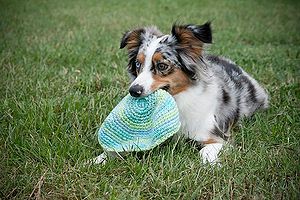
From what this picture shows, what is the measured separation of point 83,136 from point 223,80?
4.93 feet

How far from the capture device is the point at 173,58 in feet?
12.5

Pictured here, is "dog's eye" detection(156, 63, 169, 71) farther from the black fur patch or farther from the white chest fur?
the black fur patch

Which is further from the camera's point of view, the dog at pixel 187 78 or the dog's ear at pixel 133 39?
the dog's ear at pixel 133 39

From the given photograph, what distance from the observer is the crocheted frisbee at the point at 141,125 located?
3525 millimetres

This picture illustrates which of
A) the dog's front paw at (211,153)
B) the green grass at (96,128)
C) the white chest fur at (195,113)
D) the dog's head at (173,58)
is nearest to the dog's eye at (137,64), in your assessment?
the dog's head at (173,58)

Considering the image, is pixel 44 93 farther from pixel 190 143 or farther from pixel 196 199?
pixel 196 199

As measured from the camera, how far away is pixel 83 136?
12.9ft

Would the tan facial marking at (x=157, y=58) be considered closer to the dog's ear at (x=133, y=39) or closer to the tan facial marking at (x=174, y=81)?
the tan facial marking at (x=174, y=81)

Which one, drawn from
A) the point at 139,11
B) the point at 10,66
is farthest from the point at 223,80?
the point at 139,11

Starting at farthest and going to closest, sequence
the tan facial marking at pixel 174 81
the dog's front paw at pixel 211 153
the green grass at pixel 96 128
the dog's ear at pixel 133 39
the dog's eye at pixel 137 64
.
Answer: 1. the dog's ear at pixel 133 39
2. the dog's eye at pixel 137 64
3. the tan facial marking at pixel 174 81
4. the dog's front paw at pixel 211 153
5. the green grass at pixel 96 128

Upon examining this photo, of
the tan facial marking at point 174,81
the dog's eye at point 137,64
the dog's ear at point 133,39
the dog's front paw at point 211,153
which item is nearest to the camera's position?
the dog's front paw at point 211,153

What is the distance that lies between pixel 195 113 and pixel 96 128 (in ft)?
2.95

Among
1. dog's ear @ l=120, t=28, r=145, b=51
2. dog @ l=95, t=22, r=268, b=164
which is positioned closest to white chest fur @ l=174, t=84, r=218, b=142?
dog @ l=95, t=22, r=268, b=164

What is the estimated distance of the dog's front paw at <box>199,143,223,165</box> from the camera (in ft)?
11.1
